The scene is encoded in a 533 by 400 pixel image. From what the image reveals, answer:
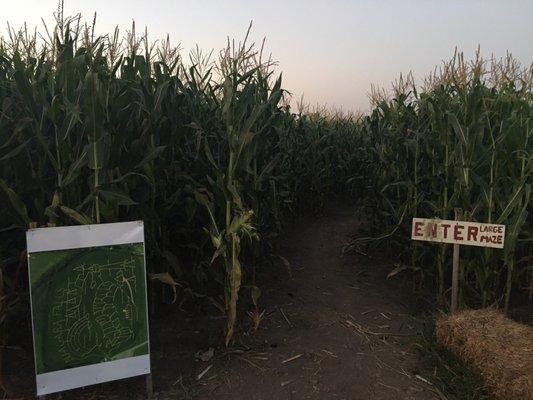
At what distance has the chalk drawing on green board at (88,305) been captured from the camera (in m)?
2.72

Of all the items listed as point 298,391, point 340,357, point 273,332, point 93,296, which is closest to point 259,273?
point 273,332

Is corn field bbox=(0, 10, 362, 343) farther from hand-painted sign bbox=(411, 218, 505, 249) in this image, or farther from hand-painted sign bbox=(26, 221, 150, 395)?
hand-painted sign bbox=(411, 218, 505, 249)

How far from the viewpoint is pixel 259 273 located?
211 inches

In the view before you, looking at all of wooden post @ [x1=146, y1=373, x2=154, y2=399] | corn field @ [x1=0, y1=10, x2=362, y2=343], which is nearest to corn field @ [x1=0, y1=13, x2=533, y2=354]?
corn field @ [x1=0, y1=10, x2=362, y2=343]

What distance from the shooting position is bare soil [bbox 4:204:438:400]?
10.5 ft

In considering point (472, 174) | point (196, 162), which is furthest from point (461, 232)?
point (196, 162)

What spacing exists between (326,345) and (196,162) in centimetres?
207

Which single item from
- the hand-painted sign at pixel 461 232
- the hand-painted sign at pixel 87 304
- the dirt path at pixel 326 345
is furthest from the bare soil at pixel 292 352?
the hand-painted sign at pixel 461 232

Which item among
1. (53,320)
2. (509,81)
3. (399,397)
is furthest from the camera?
(509,81)

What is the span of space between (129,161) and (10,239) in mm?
1140

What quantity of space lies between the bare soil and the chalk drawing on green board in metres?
0.50

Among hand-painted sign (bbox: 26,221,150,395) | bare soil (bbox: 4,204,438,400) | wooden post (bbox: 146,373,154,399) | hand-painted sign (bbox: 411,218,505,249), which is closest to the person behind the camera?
hand-painted sign (bbox: 26,221,150,395)

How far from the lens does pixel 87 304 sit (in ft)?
9.39

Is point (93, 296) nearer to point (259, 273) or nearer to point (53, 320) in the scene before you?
point (53, 320)
